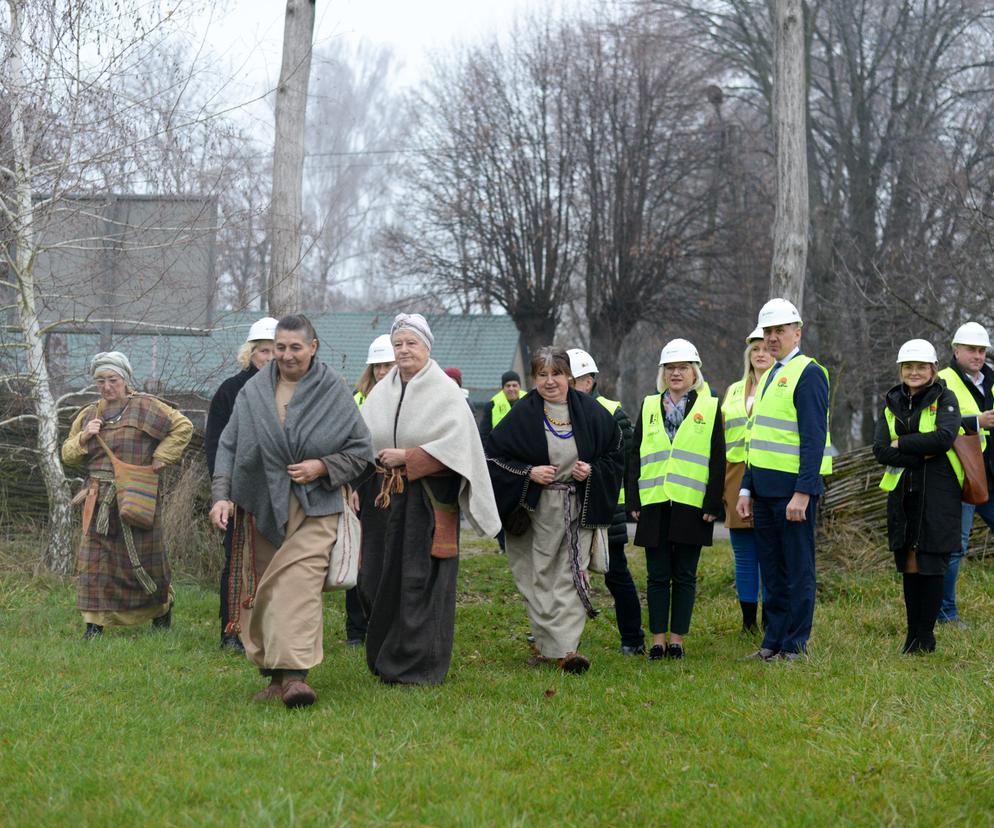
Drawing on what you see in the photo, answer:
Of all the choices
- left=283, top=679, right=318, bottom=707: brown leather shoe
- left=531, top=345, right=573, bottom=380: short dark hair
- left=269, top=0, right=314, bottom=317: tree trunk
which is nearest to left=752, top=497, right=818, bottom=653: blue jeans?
left=531, top=345, right=573, bottom=380: short dark hair

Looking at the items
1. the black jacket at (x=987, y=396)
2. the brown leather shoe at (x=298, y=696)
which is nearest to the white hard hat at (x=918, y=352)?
the black jacket at (x=987, y=396)

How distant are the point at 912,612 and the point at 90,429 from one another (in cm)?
569

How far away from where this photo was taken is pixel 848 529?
37.1 feet

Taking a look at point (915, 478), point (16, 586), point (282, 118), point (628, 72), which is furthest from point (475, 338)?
point (915, 478)

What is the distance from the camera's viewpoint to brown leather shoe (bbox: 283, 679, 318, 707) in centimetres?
611

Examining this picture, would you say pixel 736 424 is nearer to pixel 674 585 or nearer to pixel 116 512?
pixel 674 585

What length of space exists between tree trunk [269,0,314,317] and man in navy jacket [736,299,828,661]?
6.15 metres

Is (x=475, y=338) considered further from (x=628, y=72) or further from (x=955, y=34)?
(x=955, y=34)

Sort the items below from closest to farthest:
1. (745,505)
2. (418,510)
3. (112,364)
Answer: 1. (418,510)
2. (745,505)
3. (112,364)

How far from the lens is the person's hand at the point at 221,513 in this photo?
20.4ft

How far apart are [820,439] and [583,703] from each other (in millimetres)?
2255

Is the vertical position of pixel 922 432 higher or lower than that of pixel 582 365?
lower

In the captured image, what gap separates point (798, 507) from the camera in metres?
7.20

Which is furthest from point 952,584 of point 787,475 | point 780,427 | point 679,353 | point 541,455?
point 541,455
